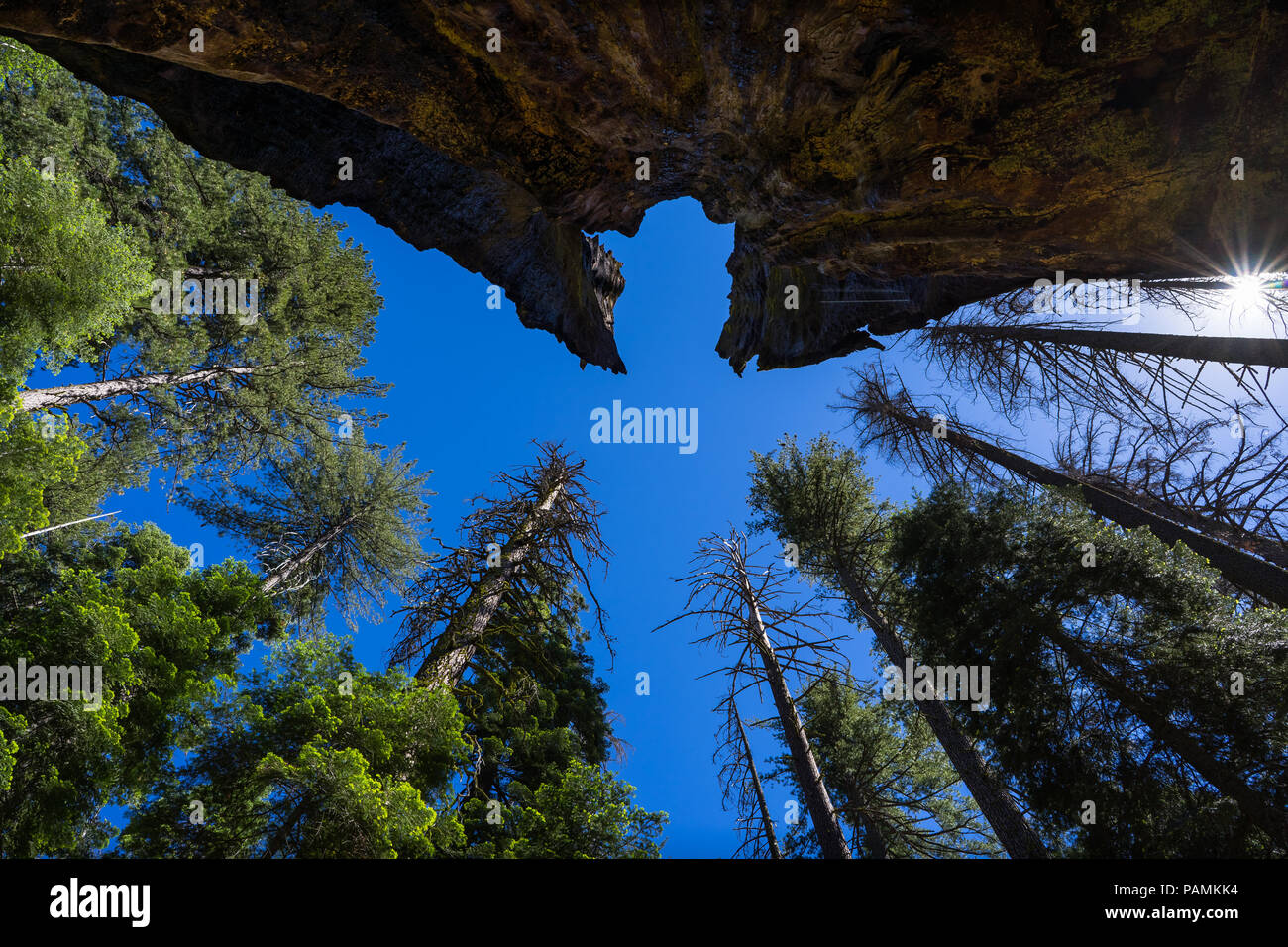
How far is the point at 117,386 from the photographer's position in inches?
388

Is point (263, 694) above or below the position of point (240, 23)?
below

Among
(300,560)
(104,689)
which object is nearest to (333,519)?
(300,560)

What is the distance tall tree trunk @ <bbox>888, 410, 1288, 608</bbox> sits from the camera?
22.6 ft

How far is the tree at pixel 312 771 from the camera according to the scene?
14.4 feet

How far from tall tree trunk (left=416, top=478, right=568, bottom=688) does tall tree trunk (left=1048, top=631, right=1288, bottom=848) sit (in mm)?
7975

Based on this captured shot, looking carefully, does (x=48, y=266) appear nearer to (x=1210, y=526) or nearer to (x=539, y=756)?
(x=539, y=756)

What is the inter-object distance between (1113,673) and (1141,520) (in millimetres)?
3429

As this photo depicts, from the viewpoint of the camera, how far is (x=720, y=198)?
5.32 meters

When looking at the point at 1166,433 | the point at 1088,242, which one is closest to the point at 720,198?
the point at 1088,242

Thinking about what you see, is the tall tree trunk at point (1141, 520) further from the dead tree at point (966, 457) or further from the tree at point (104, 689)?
the tree at point (104, 689)

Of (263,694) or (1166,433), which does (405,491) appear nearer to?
(263,694)

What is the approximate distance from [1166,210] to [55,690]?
10940mm

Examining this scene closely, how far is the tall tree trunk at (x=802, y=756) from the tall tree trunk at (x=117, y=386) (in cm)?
1090

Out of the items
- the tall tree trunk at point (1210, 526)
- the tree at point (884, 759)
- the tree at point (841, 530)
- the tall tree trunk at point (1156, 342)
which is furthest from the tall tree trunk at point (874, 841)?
the tall tree trunk at point (1156, 342)
